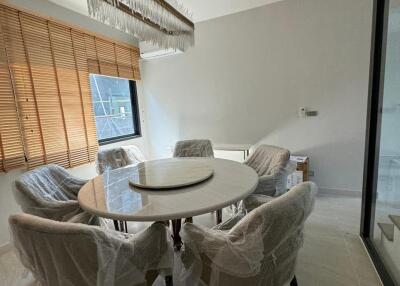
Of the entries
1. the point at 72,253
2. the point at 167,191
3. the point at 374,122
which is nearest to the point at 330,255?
the point at 374,122

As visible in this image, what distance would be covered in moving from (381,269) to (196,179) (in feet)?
4.74

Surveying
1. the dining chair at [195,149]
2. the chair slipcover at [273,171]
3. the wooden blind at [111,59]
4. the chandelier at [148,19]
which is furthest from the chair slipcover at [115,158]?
the chair slipcover at [273,171]

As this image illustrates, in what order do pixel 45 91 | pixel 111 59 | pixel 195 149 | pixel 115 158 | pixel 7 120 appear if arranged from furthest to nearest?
pixel 111 59, pixel 195 149, pixel 115 158, pixel 45 91, pixel 7 120

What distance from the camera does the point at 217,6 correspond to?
304 centimetres

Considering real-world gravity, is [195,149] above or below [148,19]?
below

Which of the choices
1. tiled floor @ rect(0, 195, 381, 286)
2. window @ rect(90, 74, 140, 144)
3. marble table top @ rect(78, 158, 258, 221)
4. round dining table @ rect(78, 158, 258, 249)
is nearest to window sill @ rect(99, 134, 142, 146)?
window @ rect(90, 74, 140, 144)

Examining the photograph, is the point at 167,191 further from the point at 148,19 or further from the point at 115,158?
the point at 115,158

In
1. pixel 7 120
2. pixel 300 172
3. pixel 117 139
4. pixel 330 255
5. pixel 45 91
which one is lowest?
pixel 330 255

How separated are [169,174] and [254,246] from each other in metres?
1.00

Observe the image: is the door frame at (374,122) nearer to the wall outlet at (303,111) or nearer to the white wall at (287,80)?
the white wall at (287,80)

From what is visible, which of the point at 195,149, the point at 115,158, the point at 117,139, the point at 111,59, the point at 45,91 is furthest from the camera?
the point at 117,139

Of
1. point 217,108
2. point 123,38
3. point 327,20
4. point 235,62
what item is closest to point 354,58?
point 327,20

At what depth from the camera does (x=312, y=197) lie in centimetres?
119

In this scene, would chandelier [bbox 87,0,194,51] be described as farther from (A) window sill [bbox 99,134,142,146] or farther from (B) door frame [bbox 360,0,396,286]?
(A) window sill [bbox 99,134,142,146]
